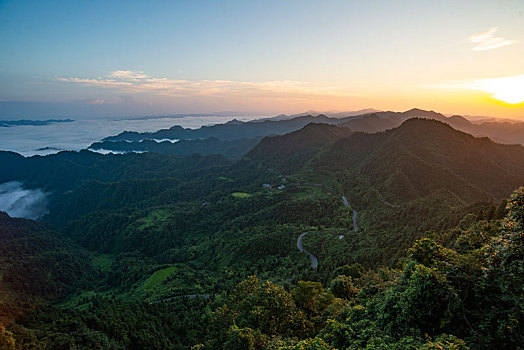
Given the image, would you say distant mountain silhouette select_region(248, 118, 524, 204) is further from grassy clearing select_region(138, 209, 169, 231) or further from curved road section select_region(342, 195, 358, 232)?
grassy clearing select_region(138, 209, 169, 231)

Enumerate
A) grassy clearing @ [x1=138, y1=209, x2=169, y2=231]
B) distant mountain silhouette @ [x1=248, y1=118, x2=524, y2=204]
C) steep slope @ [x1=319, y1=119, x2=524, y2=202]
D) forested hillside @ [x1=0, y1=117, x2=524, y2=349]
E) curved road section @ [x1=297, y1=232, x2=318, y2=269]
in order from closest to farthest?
1. forested hillside @ [x1=0, y1=117, x2=524, y2=349]
2. curved road section @ [x1=297, y1=232, x2=318, y2=269]
3. distant mountain silhouette @ [x1=248, y1=118, x2=524, y2=204]
4. steep slope @ [x1=319, y1=119, x2=524, y2=202]
5. grassy clearing @ [x1=138, y1=209, x2=169, y2=231]

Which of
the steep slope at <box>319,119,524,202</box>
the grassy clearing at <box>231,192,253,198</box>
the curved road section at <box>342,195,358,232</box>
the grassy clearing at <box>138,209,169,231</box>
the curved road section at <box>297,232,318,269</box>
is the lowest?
the grassy clearing at <box>138,209,169,231</box>

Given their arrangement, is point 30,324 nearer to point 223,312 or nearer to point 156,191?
point 223,312

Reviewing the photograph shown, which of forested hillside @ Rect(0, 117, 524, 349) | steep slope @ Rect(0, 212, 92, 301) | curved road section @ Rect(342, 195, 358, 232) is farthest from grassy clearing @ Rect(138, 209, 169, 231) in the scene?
curved road section @ Rect(342, 195, 358, 232)

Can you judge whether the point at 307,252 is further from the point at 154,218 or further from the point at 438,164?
the point at 154,218

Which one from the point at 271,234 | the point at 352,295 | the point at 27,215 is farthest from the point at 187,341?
the point at 27,215

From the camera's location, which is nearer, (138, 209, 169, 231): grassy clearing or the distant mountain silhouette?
the distant mountain silhouette
